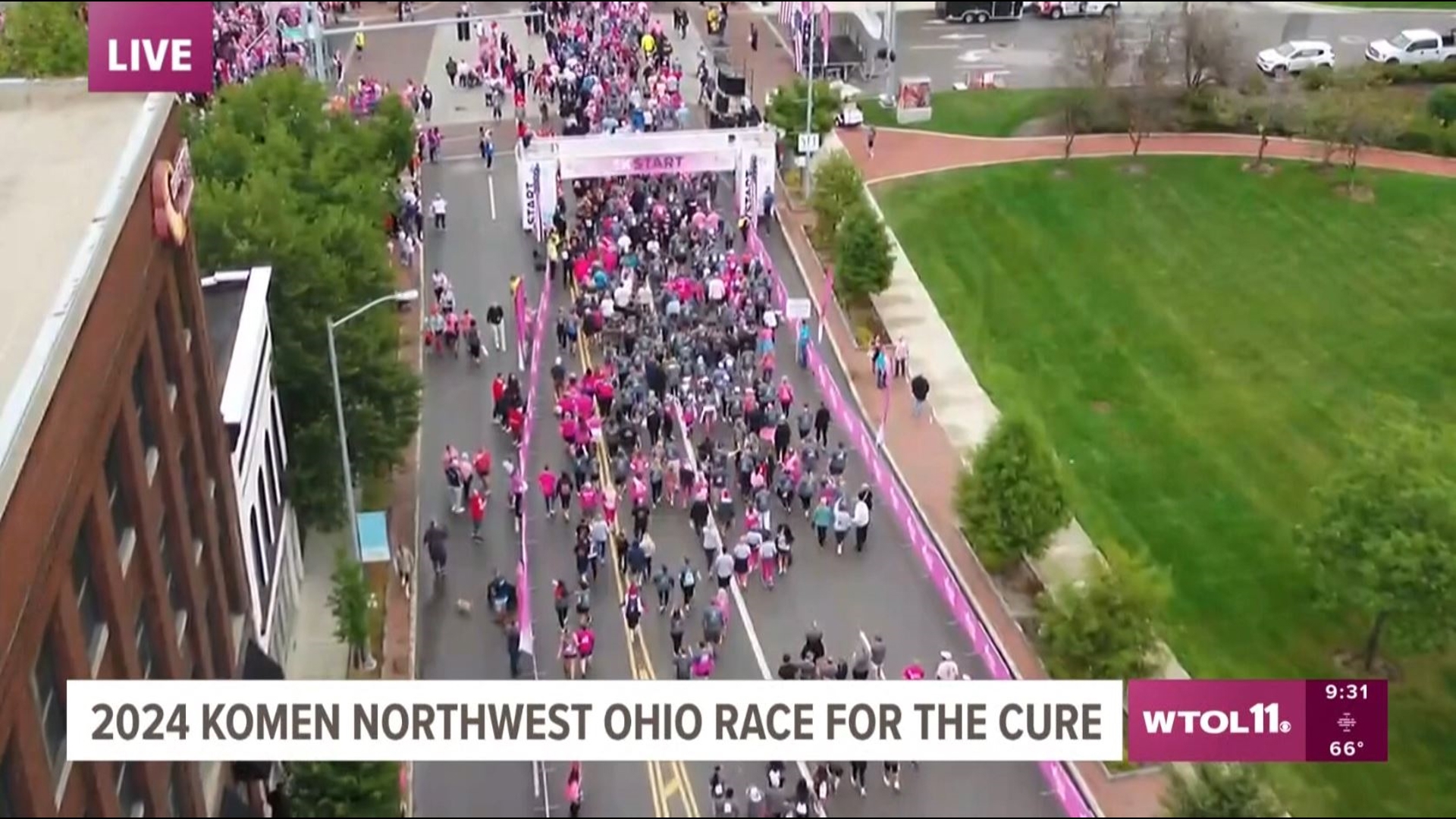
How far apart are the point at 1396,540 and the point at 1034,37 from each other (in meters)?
41.3

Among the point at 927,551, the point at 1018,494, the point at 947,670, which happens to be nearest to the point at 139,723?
the point at 947,670

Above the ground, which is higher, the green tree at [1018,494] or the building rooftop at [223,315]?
the building rooftop at [223,315]

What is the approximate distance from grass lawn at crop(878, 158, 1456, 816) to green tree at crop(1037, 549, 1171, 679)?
1.53 m

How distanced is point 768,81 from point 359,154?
22218 mm

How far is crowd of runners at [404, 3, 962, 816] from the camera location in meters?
24.9

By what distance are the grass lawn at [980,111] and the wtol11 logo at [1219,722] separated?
33.6m

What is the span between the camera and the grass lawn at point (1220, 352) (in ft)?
77.0

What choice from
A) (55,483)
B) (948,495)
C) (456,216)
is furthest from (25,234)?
(456,216)

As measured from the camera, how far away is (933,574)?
27.4 meters

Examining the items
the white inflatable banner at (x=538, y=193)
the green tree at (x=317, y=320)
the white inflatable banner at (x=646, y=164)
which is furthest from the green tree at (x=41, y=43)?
the green tree at (x=317, y=320)

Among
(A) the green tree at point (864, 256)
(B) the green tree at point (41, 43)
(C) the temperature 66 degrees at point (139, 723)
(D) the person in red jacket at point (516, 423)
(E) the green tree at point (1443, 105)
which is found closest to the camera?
(C) the temperature 66 degrees at point (139, 723)

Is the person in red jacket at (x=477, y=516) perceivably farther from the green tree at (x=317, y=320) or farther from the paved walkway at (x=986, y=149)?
the paved walkway at (x=986, y=149)

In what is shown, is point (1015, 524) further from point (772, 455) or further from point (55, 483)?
point (55, 483)

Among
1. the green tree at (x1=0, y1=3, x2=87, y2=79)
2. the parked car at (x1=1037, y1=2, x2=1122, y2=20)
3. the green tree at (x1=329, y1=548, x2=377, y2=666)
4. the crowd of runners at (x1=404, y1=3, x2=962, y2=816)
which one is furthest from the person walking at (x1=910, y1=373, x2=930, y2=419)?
the parked car at (x1=1037, y1=2, x2=1122, y2=20)
